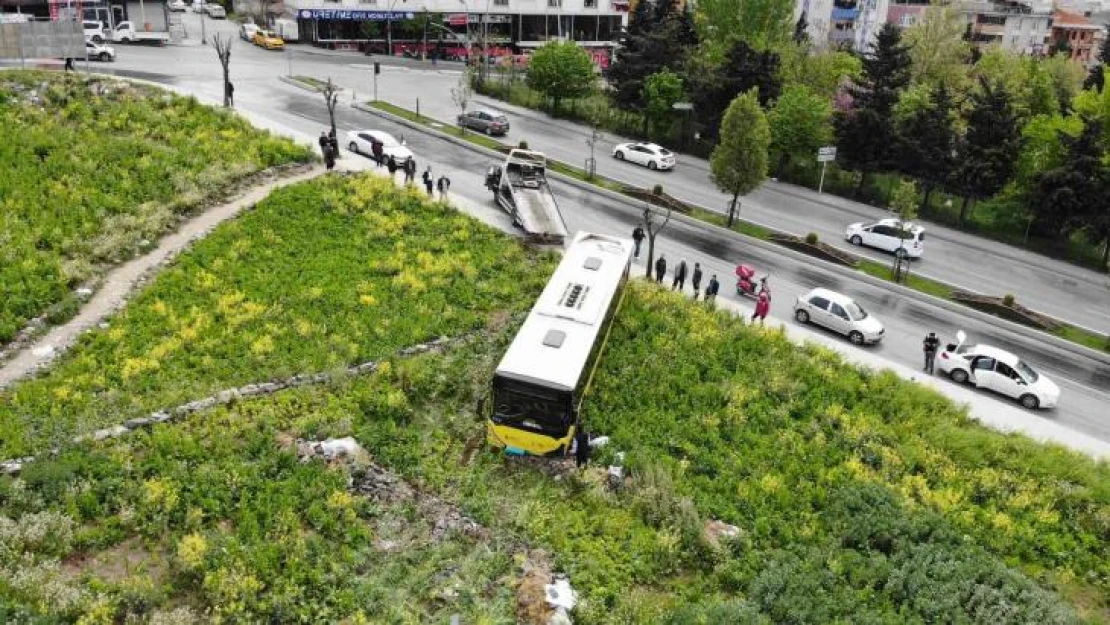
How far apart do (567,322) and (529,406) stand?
304cm

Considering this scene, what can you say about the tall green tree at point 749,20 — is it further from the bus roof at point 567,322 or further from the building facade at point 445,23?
the bus roof at point 567,322

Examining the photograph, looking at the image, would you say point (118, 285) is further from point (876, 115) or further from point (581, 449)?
point (876, 115)

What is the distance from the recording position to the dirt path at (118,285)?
22.4 meters

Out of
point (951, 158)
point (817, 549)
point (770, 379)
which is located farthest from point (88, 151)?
point (951, 158)

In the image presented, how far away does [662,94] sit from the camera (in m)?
55.6

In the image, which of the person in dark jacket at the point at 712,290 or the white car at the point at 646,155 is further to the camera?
the white car at the point at 646,155

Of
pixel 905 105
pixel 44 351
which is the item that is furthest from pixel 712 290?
pixel 905 105

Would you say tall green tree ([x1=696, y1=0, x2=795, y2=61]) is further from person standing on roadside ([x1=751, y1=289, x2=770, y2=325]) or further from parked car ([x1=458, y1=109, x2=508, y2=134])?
person standing on roadside ([x1=751, y1=289, x2=770, y2=325])

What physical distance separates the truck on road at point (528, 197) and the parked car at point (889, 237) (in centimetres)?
1548

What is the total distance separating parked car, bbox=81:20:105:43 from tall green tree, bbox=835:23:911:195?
52.7 metres

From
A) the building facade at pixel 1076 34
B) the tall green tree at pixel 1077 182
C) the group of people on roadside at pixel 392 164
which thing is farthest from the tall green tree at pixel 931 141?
the building facade at pixel 1076 34

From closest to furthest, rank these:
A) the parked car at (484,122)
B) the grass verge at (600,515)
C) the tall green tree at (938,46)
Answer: the grass verge at (600,515) → the parked car at (484,122) → the tall green tree at (938,46)

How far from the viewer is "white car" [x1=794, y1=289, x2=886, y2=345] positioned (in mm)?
30297

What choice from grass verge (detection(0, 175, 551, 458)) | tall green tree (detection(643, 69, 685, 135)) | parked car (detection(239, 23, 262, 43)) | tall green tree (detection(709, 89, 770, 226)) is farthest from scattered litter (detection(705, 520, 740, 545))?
parked car (detection(239, 23, 262, 43))
